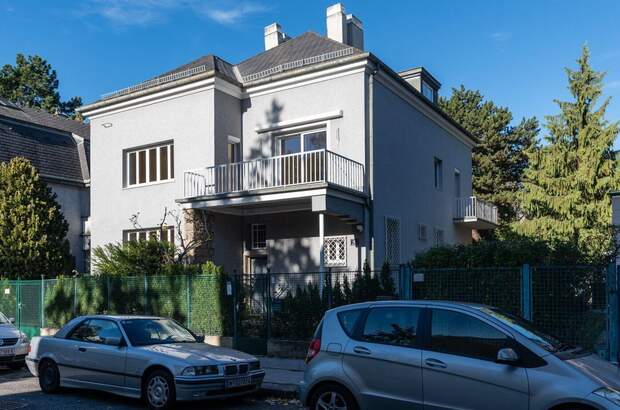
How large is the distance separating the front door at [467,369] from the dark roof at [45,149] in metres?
21.2

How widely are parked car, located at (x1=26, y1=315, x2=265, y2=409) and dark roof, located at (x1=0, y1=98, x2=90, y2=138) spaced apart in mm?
17978

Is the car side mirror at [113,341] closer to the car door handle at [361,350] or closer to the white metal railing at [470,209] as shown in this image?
the car door handle at [361,350]

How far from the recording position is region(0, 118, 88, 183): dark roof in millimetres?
23578

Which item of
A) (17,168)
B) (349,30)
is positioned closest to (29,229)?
(17,168)

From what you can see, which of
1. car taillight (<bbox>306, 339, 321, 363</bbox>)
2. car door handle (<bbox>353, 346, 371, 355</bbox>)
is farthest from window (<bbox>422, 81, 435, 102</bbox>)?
car door handle (<bbox>353, 346, 371, 355</bbox>)

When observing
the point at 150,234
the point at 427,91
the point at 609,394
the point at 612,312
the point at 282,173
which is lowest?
the point at 609,394

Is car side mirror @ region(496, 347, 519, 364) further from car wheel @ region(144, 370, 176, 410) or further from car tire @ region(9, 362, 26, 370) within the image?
car tire @ region(9, 362, 26, 370)

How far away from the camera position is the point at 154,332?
9.41 metres

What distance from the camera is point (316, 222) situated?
1802 centimetres

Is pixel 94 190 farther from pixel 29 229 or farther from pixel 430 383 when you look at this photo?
pixel 430 383

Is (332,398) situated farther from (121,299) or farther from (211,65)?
(211,65)

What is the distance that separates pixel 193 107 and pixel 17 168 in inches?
236

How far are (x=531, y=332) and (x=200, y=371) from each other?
4.34 meters

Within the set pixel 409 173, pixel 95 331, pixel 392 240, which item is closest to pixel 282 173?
pixel 392 240
